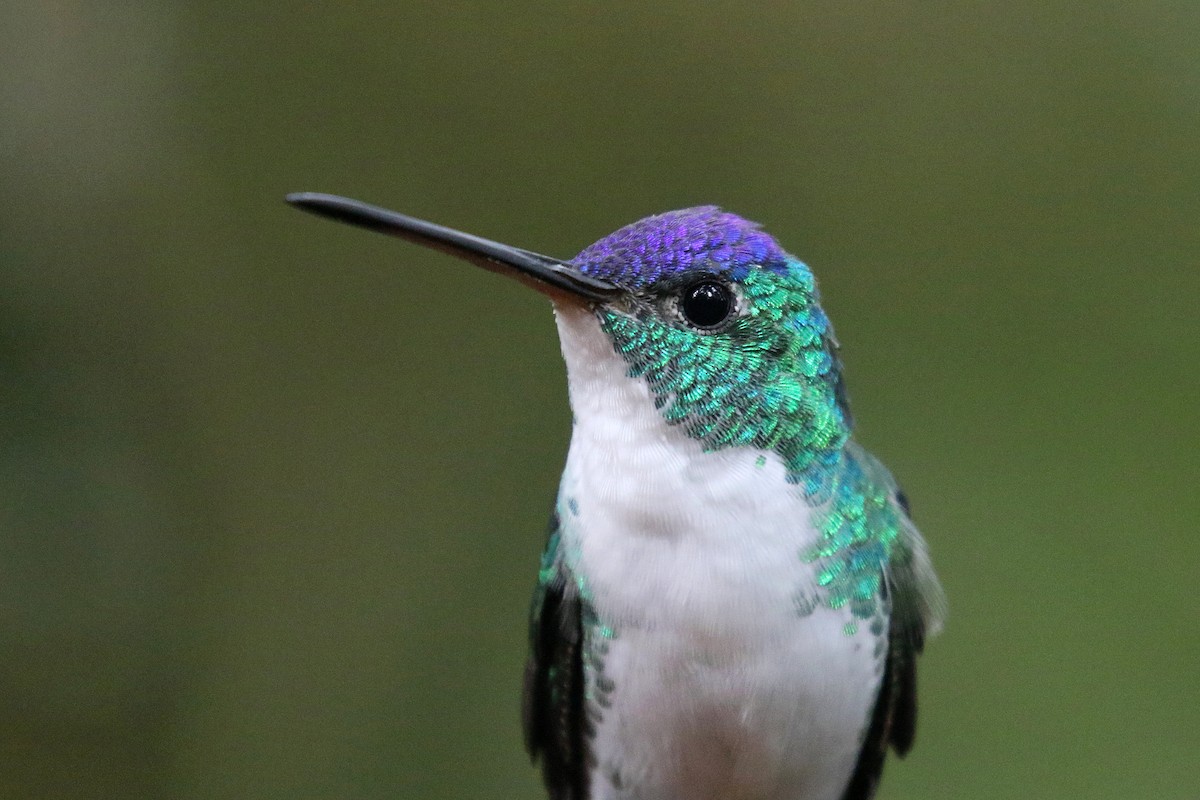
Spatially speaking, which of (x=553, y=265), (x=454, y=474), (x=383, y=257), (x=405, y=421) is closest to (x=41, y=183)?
(x=383, y=257)

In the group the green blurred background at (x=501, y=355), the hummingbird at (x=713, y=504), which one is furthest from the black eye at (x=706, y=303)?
the green blurred background at (x=501, y=355)

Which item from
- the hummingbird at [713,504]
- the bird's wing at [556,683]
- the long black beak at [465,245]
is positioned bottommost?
the bird's wing at [556,683]

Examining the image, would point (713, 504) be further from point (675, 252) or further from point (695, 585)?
point (675, 252)

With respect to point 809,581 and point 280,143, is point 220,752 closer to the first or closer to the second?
point 280,143

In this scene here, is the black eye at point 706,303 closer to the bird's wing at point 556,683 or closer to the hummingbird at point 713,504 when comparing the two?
the hummingbird at point 713,504

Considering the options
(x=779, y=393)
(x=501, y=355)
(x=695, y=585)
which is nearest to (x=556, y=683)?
(x=695, y=585)

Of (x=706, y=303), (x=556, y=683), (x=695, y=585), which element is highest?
(x=706, y=303)

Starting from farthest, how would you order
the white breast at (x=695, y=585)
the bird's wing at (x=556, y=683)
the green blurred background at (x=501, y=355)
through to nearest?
1. the green blurred background at (x=501, y=355)
2. the bird's wing at (x=556, y=683)
3. the white breast at (x=695, y=585)
